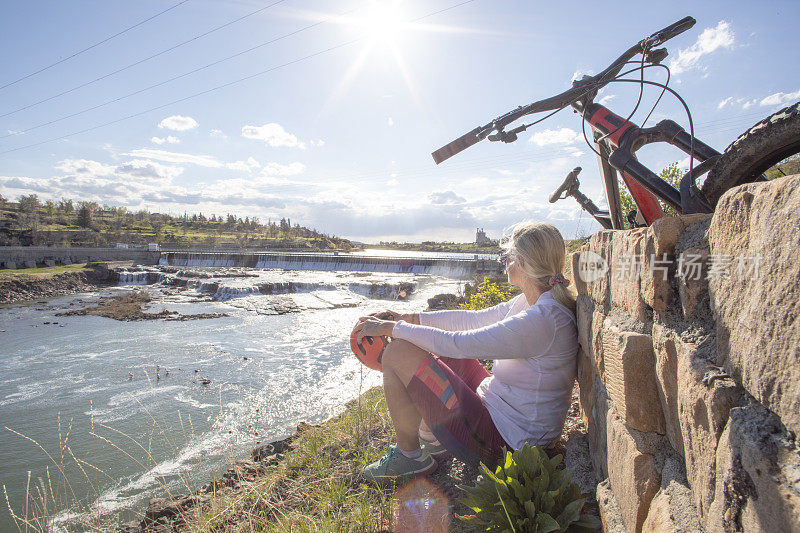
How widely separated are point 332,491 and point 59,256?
38.6m

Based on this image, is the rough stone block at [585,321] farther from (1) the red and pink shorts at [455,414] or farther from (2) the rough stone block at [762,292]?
(2) the rough stone block at [762,292]

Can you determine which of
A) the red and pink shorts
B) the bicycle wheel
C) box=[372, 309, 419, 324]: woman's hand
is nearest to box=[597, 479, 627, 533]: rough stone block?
the red and pink shorts

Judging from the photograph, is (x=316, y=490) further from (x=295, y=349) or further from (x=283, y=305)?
(x=283, y=305)

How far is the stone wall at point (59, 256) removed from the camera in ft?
97.1

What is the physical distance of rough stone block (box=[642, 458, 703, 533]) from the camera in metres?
0.90

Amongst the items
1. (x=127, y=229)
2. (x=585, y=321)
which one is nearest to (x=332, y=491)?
(x=585, y=321)

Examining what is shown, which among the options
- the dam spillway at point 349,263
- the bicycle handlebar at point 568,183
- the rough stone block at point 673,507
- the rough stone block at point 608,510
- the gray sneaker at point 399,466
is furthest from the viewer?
the dam spillway at point 349,263

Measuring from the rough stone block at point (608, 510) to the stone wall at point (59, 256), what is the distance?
3786cm

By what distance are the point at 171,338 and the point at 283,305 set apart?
521 centimetres

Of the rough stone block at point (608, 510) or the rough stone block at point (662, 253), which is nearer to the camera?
the rough stone block at point (662, 253)

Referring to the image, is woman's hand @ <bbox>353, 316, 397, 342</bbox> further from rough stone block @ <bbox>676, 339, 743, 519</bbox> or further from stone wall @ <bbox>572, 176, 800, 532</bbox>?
rough stone block @ <bbox>676, 339, 743, 519</bbox>

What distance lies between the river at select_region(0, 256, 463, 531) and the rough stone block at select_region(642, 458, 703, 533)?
2591 mm

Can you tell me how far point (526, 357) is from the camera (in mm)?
1850

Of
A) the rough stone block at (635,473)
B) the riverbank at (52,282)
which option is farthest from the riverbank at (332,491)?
the riverbank at (52,282)
